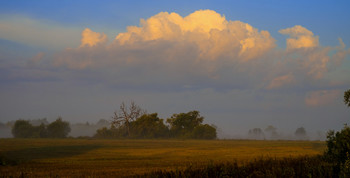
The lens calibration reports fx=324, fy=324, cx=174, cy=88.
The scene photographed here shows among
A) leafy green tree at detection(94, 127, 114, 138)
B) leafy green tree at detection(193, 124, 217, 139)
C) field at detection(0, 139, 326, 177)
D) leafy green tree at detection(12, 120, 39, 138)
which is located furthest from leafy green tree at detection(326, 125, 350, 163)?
leafy green tree at detection(12, 120, 39, 138)

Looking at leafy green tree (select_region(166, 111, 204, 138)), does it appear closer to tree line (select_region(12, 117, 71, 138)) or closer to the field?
tree line (select_region(12, 117, 71, 138))

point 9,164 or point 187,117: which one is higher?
point 187,117

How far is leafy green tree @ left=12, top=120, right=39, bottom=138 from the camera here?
3155 inches

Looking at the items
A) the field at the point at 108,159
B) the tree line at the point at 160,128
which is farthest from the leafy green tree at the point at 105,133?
the field at the point at 108,159

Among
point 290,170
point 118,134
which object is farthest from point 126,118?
point 290,170

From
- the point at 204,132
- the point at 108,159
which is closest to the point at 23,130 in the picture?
the point at 204,132

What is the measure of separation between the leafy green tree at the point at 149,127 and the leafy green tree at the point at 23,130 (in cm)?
2425

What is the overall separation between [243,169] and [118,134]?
7238 centimetres

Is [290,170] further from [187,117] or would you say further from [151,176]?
[187,117]

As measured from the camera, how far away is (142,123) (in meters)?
81.8

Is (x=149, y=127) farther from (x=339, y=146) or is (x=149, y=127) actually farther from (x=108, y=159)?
(x=339, y=146)

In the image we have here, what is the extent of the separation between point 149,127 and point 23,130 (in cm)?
3136

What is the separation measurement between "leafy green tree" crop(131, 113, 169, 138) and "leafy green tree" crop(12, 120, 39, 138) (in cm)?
2425

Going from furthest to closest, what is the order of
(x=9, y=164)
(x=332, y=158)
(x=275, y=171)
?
(x=9, y=164), (x=332, y=158), (x=275, y=171)
